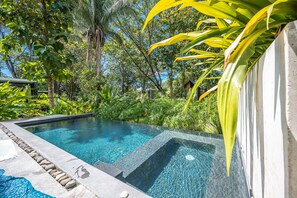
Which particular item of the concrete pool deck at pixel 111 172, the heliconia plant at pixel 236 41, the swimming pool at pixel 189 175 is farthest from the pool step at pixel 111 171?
the heliconia plant at pixel 236 41

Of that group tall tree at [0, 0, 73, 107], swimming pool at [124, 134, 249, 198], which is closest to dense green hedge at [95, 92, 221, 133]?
swimming pool at [124, 134, 249, 198]

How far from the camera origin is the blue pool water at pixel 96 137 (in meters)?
3.96

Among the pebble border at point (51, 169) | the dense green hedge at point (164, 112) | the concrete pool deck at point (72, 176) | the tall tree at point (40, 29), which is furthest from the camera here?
the tall tree at point (40, 29)

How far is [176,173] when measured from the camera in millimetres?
2834

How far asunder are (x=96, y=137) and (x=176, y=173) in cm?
341

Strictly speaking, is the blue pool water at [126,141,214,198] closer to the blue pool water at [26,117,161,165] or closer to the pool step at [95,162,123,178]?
the pool step at [95,162,123,178]

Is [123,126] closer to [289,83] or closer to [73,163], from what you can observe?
[73,163]

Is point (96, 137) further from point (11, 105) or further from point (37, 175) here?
point (11, 105)

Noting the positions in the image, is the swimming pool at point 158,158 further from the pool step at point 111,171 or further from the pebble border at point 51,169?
the pebble border at point 51,169

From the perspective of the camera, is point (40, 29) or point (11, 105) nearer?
point (11, 105)

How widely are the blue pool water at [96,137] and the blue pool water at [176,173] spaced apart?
1080mm

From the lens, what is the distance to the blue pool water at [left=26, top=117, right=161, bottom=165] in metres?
3.96

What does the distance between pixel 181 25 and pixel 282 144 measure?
956cm

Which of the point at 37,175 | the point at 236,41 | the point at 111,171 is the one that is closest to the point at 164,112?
the point at 111,171
